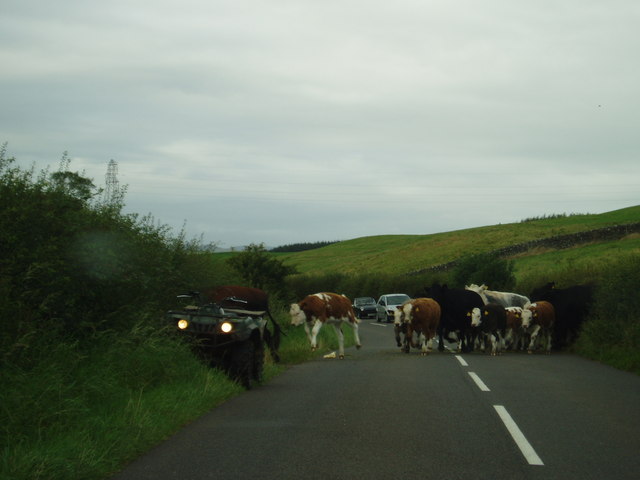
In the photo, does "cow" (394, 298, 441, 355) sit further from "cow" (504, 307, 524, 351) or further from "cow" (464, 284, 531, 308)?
"cow" (464, 284, 531, 308)

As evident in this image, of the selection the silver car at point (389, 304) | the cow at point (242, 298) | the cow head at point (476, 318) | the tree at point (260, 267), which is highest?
the tree at point (260, 267)

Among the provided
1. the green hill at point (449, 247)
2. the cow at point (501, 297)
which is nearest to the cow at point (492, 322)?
the cow at point (501, 297)

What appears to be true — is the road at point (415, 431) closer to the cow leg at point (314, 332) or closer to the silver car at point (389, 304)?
the cow leg at point (314, 332)

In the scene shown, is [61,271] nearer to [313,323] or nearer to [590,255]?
[313,323]

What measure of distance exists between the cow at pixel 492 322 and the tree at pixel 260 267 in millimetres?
14363

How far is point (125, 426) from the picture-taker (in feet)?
27.3

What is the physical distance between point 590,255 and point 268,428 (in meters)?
52.8

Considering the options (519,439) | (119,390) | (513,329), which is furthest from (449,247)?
(519,439)

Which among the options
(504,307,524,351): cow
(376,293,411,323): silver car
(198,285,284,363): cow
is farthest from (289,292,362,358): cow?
(376,293,411,323): silver car

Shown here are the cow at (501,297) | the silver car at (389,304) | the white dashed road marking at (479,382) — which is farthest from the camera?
the silver car at (389,304)

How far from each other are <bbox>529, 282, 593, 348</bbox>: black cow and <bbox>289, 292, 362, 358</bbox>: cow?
705 cm

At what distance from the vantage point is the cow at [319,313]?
2042 cm

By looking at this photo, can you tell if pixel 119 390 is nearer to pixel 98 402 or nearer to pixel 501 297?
pixel 98 402

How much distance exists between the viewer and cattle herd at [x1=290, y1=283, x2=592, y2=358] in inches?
826
